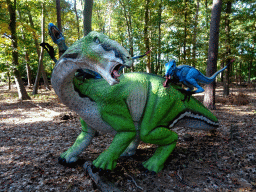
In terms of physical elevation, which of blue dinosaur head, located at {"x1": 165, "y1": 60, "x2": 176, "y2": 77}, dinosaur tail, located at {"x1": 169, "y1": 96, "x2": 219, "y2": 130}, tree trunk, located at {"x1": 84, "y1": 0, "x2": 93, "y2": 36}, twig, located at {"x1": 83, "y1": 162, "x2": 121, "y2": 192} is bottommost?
twig, located at {"x1": 83, "y1": 162, "x2": 121, "y2": 192}

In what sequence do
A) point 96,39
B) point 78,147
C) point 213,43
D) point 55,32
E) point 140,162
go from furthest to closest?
1. point 213,43
2. point 140,162
3. point 78,147
4. point 55,32
5. point 96,39

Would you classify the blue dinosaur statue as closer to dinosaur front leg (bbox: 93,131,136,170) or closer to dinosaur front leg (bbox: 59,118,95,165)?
dinosaur front leg (bbox: 93,131,136,170)

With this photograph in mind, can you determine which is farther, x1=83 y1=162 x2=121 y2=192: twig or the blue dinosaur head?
the blue dinosaur head

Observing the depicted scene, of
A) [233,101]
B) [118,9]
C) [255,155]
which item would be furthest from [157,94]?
[118,9]

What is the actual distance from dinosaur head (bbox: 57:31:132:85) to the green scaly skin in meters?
0.61

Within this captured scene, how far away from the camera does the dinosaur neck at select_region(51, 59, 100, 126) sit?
6.11 feet

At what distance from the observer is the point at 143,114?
2.45m

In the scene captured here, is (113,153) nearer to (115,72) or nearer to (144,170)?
(144,170)

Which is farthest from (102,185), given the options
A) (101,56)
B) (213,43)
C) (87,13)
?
(213,43)

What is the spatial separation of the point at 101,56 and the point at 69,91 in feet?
2.64

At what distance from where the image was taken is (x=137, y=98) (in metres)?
2.39

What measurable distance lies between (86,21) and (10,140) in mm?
3406

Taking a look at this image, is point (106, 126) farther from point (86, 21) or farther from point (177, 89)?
point (86, 21)

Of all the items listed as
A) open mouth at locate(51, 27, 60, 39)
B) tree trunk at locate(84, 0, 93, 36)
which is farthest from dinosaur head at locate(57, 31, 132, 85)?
tree trunk at locate(84, 0, 93, 36)
